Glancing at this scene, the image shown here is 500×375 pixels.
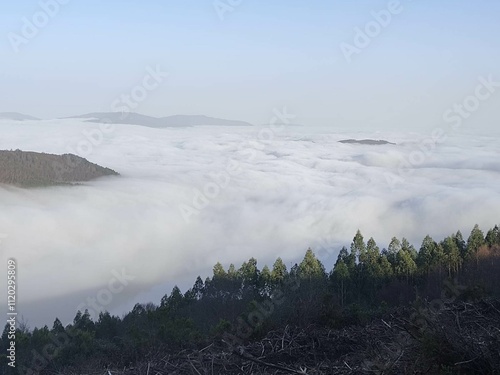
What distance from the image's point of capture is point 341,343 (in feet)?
17.2

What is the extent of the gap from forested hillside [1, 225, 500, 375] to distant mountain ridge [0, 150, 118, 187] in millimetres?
12623

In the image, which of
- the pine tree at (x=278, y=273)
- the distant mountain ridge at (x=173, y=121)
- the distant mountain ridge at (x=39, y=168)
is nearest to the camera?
the pine tree at (x=278, y=273)

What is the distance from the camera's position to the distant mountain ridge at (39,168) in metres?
25.8

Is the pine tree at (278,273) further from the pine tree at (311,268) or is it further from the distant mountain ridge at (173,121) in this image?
the distant mountain ridge at (173,121)

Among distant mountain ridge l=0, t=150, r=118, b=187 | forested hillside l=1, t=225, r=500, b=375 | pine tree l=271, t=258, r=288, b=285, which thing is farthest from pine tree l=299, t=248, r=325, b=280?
distant mountain ridge l=0, t=150, r=118, b=187

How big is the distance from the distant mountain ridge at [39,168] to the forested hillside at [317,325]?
12623 millimetres

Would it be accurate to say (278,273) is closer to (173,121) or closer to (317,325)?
(317,325)

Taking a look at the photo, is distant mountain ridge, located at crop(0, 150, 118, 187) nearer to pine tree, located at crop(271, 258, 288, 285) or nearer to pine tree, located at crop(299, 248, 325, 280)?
pine tree, located at crop(271, 258, 288, 285)

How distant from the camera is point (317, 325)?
6.35 m

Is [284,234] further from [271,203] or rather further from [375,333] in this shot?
[375,333]

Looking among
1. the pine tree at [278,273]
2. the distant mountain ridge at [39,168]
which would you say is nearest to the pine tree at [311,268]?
the pine tree at [278,273]

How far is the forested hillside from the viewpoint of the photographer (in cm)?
337

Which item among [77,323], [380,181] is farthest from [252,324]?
[380,181]

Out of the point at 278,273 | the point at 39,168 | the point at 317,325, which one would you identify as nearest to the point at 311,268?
the point at 278,273
